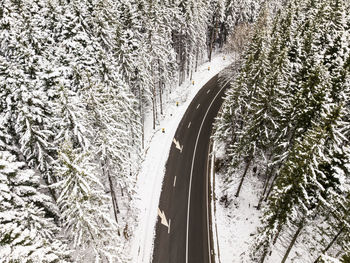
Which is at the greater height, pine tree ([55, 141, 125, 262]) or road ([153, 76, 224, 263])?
pine tree ([55, 141, 125, 262])

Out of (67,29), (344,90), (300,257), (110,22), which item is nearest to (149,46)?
(110,22)

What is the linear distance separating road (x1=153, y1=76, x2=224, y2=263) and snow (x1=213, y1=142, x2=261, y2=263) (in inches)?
49.5

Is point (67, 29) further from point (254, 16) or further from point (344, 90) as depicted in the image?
point (254, 16)

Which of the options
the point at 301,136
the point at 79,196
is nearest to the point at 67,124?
the point at 79,196

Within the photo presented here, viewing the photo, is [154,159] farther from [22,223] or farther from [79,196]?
[22,223]

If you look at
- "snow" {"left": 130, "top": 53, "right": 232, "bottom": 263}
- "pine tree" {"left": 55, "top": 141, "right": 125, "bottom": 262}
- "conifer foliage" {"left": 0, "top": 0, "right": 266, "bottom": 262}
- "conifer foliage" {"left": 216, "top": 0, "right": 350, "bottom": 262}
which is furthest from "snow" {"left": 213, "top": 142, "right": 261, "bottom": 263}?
"pine tree" {"left": 55, "top": 141, "right": 125, "bottom": 262}

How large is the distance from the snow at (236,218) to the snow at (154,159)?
23.3 feet

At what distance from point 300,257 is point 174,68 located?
122 feet

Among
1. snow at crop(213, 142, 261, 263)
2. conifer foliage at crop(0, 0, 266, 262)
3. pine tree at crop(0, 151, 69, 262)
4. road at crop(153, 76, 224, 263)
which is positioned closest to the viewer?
pine tree at crop(0, 151, 69, 262)

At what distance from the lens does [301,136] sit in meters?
19.0

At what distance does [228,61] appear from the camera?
57875 mm

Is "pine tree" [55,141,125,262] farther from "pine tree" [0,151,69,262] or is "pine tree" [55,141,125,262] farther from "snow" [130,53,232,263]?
"snow" [130,53,232,263]

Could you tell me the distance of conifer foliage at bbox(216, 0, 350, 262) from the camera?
15094 millimetres

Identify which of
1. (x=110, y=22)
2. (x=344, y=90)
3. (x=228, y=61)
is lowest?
(x=344, y=90)
